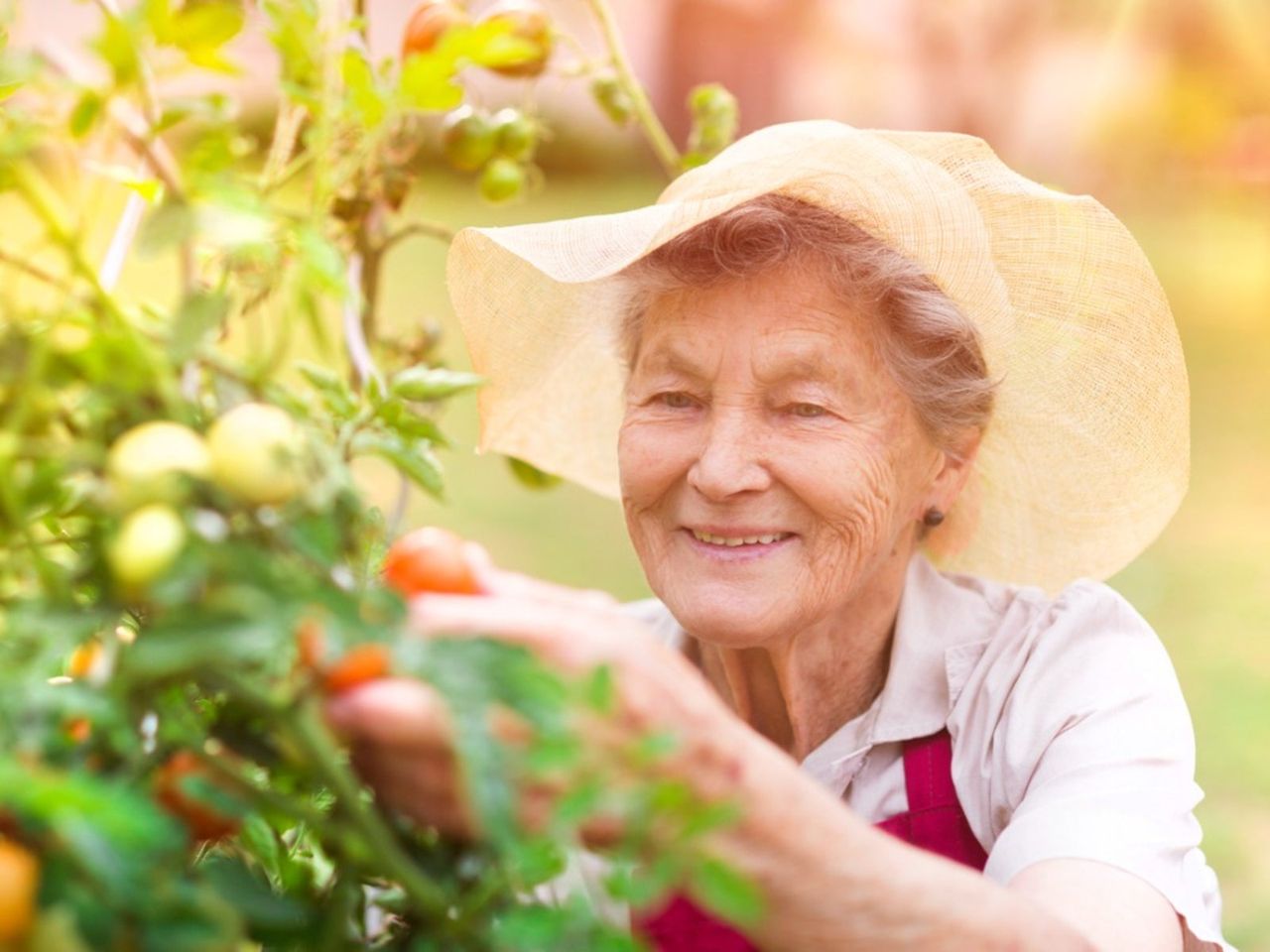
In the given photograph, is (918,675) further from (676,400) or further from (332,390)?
(332,390)

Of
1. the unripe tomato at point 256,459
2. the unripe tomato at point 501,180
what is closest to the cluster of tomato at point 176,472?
the unripe tomato at point 256,459

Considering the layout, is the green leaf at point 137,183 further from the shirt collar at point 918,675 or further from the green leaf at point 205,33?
the shirt collar at point 918,675

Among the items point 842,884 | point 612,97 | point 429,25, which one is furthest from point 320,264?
point 612,97

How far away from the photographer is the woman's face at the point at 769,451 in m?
1.33

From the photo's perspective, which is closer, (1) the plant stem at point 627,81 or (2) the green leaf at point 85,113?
(2) the green leaf at point 85,113

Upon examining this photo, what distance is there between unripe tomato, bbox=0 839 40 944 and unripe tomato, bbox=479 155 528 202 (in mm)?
1083

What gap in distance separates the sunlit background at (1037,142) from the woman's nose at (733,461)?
3280mm

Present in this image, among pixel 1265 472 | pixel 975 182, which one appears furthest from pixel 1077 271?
pixel 1265 472

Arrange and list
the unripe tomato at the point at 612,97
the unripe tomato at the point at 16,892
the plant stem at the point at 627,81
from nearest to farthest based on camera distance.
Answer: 1. the unripe tomato at the point at 16,892
2. the plant stem at the point at 627,81
3. the unripe tomato at the point at 612,97

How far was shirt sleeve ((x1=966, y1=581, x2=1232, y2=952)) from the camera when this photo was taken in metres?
1.11

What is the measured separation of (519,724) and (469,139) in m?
1.07

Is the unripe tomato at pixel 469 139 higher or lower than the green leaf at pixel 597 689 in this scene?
lower

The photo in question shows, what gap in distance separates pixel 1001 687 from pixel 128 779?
0.94 meters

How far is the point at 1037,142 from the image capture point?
246 inches
